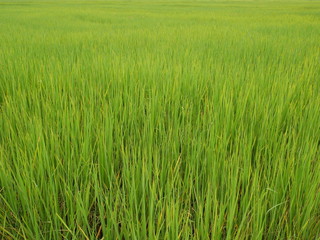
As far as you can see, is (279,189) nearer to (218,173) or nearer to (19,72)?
(218,173)

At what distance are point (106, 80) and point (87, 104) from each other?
0.30 m

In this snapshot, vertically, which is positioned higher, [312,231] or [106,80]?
[106,80]

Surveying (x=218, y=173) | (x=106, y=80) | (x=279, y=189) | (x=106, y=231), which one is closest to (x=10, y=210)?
(x=106, y=231)

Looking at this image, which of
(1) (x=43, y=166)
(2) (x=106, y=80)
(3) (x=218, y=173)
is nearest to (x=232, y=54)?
(2) (x=106, y=80)

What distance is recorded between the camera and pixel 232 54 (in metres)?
2.11

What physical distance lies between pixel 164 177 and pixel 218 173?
135 millimetres

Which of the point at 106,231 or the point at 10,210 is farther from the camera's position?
the point at 10,210

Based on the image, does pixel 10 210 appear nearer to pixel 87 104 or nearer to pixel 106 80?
pixel 87 104

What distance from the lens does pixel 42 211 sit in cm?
54

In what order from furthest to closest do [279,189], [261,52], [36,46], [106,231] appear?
[36,46], [261,52], [279,189], [106,231]

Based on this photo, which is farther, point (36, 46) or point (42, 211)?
point (36, 46)

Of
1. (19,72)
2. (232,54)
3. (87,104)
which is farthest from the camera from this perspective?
(232,54)

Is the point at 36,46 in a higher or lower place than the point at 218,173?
higher

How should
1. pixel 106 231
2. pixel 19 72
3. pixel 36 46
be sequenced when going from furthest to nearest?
pixel 36 46
pixel 19 72
pixel 106 231
